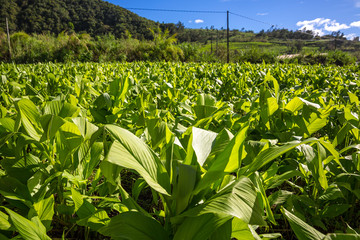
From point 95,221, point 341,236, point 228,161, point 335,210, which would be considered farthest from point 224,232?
point 335,210

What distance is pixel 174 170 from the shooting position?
792 mm

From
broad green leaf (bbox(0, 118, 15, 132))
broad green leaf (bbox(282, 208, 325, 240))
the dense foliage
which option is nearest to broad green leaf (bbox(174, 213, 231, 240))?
broad green leaf (bbox(282, 208, 325, 240))

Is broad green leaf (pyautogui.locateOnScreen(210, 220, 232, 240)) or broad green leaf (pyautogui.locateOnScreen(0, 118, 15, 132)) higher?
broad green leaf (pyautogui.locateOnScreen(0, 118, 15, 132))

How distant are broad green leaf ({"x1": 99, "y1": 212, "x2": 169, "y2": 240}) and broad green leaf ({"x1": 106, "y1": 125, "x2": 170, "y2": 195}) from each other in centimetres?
12

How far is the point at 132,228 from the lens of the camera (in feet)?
2.22

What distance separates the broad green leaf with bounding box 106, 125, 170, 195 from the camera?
61cm

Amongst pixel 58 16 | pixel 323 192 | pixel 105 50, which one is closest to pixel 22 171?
pixel 323 192

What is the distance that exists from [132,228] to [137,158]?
0.66 feet

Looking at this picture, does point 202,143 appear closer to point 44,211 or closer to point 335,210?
point 44,211

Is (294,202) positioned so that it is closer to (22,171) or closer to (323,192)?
(323,192)

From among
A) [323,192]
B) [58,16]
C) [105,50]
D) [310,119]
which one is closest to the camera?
[323,192]

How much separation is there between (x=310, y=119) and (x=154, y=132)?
3.62 ft

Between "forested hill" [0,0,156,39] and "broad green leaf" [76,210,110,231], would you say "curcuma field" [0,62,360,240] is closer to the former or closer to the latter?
"broad green leaf" [76,210,110,231]

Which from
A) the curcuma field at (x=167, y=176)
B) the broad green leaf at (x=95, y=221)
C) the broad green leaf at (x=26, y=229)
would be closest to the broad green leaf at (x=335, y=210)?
the curcuma field at (x=167, y=176)
